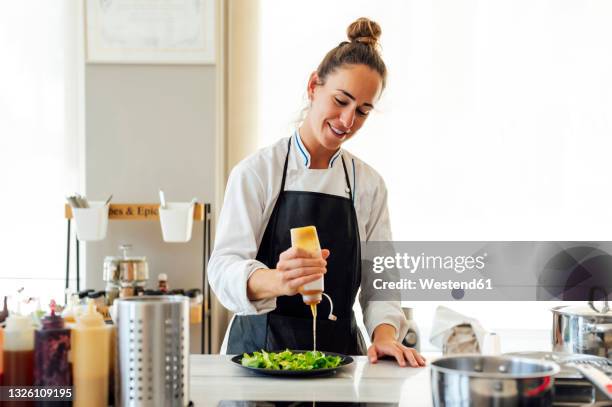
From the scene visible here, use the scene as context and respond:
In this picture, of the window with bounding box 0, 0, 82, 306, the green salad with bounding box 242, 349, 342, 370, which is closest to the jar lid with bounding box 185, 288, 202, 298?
the window with bounding box 0, 0, 82, 306

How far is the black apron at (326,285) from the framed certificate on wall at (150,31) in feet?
5.12

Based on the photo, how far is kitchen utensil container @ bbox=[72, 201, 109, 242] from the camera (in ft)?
11.9

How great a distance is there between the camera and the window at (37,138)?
404cm

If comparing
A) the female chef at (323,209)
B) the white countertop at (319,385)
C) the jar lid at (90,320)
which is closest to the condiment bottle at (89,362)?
the jar lid at (90,320)

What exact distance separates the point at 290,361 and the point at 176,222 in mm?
1909

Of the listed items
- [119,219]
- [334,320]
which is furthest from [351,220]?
[119,219]

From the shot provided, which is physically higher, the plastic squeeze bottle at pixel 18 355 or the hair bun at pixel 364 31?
the hair bun at pixel 364 31

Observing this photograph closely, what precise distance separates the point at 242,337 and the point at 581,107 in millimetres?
2402

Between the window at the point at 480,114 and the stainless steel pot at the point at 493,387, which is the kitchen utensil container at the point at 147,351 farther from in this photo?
the window at the point at 480,114

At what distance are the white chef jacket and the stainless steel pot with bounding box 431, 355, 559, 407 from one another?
0.88 m

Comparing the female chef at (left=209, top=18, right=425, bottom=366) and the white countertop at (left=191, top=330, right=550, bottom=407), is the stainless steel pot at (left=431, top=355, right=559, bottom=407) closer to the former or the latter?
the white countertop at (left=191, top=330, right=550, bottom=407)

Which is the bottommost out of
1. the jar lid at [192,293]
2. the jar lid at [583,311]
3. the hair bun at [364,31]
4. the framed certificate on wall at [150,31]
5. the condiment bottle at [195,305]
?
the condiment bottle at [195,305]

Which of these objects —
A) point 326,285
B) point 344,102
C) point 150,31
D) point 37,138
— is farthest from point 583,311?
point 37,138

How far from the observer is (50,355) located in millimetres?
1374
